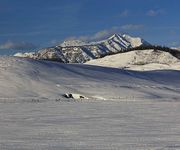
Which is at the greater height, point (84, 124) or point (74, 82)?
point (74, 82)

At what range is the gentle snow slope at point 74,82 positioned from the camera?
152ft

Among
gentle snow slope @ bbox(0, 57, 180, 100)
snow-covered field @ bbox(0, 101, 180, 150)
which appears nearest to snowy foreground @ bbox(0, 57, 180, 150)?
snow-covered field @ bbox(0, 101, 180, 150)

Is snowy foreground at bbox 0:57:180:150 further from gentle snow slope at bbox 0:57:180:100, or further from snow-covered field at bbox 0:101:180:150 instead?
gentle snow slope at bbox 0:57:180:100

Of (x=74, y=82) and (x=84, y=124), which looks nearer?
(x=84, y=124)

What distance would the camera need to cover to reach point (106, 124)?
→ 19.6 metres

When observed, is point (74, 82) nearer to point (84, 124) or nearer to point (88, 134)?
point (84, 124)

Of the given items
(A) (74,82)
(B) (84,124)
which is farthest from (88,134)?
(A) (74,82)

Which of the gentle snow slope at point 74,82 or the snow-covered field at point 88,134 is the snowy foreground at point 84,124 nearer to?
the snow-covered field at point 88,134

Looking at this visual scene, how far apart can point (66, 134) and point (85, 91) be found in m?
32.1

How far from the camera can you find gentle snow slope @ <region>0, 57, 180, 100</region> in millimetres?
46406

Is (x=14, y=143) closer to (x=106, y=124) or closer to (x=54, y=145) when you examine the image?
(x=54, y=145)

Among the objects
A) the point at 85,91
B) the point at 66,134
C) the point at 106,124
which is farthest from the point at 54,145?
the point at 85,91

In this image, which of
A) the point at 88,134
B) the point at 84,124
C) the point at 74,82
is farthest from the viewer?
the point at 74,82

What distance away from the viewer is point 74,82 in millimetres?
53406
